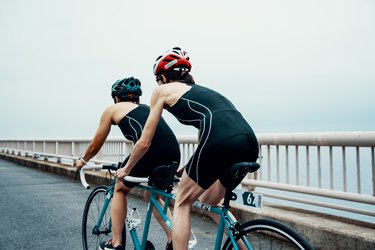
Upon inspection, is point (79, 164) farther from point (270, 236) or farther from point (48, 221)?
point (48, 221)

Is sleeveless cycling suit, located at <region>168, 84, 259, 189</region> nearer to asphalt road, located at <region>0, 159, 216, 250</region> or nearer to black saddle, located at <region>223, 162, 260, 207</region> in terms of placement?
black saddle, located at <region>223, 162, 260, 207</region>

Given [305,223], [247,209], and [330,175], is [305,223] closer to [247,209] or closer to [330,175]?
A: [330,175]

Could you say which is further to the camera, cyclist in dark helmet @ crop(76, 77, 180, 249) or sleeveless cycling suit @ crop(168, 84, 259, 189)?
cyclist in dark helmet @ crop(76, 77, 180, 249)

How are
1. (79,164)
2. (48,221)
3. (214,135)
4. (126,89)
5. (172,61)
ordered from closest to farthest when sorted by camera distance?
(214,135)
(172,61)
(79,164)
(126,89)
(48,221)

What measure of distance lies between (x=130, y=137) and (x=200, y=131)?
121 centimetres

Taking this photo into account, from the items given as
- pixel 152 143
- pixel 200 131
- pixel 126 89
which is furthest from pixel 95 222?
pixel 200 131

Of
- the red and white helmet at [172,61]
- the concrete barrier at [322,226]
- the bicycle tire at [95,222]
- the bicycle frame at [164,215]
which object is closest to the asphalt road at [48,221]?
the bicycle tire at [95,222]

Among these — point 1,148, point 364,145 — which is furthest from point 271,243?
point 1,148

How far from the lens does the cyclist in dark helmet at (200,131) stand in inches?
87.3

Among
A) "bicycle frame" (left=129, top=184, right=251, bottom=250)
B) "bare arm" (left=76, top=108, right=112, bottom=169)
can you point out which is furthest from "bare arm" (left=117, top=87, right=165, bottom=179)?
"bare arm" (left=76, top=108, right=112, bottom=169)

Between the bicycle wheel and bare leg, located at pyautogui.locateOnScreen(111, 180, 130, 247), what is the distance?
1176 mm

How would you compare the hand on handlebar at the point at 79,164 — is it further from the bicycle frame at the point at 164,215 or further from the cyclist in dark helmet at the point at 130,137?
the bicycle frame at the point at 164,215

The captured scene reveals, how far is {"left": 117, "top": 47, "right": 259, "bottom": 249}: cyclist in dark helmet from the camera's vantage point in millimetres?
2217

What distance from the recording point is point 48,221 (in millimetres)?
5637
